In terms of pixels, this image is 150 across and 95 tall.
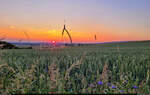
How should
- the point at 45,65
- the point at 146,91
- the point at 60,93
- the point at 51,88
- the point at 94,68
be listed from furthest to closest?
the point at 45,65 < the point at 94,68 < the point at 146,91 < the point at 51,88 < the point at 60,93

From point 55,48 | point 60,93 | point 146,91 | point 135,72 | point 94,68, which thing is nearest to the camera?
point 60,93

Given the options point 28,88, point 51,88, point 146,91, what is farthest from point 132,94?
point 28,88

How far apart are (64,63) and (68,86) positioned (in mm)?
1780

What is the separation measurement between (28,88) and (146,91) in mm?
1747

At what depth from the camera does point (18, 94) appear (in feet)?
6.73

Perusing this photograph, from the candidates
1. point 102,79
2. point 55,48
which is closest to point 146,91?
point 102,79

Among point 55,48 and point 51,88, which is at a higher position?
point 55,48

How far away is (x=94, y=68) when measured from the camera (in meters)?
3.71

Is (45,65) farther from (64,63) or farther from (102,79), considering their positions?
(102,79)

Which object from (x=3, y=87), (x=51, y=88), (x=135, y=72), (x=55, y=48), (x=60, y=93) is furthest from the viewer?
(x=55, y=48)

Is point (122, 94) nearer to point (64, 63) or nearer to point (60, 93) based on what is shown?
point (60, 93)

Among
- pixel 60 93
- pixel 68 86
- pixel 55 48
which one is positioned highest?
pixel 55 48

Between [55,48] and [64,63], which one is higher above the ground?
[55,48]

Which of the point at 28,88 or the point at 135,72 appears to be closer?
the point at 28,88
